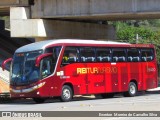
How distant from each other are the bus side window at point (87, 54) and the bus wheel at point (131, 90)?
3982 millimetres

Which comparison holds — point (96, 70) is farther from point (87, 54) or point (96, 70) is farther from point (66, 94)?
point (66, 94)

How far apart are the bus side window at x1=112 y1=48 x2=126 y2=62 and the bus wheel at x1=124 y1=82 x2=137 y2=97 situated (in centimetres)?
182

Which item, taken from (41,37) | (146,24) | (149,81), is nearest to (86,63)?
(149,81)

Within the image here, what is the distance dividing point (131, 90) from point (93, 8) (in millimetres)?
6463

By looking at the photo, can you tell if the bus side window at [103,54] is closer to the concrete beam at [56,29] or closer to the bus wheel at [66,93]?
the bus wheel at [66,93]

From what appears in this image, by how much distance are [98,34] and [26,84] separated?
1817 centimetres

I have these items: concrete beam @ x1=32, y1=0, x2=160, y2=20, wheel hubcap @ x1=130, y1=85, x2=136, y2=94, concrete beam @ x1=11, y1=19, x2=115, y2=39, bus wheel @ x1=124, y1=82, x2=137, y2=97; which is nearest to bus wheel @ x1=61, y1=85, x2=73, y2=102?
bus wheel @ x1=124, y1=82, x2=137, y2=97

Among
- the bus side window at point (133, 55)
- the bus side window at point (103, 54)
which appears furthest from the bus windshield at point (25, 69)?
the bus side window at point (133, 55)

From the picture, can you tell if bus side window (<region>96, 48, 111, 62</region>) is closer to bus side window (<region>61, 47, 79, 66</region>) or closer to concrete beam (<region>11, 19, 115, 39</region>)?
bus side window (<region>61, 47, 79, 66</region>)

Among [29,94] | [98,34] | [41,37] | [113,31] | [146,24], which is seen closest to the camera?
[29,94]

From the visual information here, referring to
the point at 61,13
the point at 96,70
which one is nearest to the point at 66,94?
the point at 96,70

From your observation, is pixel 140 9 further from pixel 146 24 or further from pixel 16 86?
pixel 146 24

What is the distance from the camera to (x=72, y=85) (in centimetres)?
2850

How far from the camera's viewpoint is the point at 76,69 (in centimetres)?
2859
